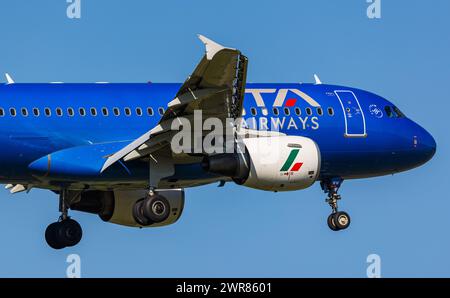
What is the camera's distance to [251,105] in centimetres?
3438

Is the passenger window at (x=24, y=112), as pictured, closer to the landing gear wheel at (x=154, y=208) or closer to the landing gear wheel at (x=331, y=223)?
the landing gear wheel at (x=154, y=208)

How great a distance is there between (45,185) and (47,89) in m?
2.76

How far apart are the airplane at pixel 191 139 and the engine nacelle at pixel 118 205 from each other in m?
0.05

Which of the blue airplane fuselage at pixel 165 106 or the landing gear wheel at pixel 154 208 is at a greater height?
the blue airplane fuselage at pixel 165 106

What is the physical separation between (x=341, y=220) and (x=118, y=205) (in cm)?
669

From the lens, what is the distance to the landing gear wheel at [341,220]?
35481mm

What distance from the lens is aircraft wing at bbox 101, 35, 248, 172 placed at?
1131 inches

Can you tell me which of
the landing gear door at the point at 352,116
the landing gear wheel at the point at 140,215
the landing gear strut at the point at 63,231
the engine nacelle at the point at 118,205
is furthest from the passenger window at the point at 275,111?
the landing gear strut at the point at 63,231

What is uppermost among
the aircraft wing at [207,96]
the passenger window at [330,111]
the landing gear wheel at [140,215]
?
the passenger window at [330,111]

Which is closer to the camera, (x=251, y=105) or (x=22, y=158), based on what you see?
(x=22, y=158)
